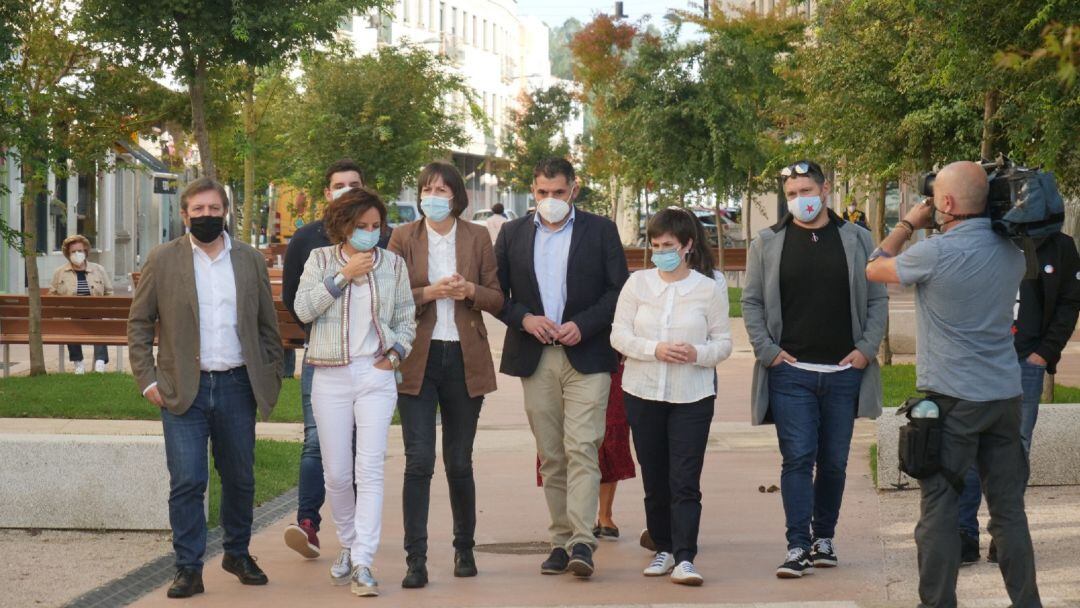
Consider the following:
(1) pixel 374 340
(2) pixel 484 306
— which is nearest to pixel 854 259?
(2) pixel 484 306

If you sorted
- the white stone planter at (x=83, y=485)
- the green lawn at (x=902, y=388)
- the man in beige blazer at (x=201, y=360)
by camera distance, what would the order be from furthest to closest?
the green lawn at (x=902, y=388)
the white stone planter at (x=83, y=485)
the man in beige blazer at (x=201, y=360)

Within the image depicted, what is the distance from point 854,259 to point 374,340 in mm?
→ 2174

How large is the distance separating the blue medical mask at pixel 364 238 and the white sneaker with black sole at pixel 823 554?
7.89 feet

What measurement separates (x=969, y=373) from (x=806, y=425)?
146 centimetres

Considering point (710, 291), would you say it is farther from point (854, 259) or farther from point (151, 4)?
point (151, 4)

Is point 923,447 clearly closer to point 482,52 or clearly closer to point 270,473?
point 270,473

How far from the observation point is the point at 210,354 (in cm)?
716

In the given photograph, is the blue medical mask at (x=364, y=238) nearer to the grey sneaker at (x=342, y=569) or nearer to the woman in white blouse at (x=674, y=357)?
the woman in white blouse at (x=674, y=357)

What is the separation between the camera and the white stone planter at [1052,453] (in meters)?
9.64

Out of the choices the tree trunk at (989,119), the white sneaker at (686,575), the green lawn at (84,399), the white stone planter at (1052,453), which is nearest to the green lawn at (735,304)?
the green lawn at (84,399)

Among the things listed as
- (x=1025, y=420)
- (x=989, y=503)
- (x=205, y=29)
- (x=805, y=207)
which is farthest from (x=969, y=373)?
(x=205, y=29)

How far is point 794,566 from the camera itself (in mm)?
7332

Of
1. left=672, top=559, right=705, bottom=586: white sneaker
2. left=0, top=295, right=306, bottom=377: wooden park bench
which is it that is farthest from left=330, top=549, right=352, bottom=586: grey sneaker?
left=0, top=295, right=306, bottom=377: wooden park bench

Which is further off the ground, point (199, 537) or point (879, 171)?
point (879, 171)
